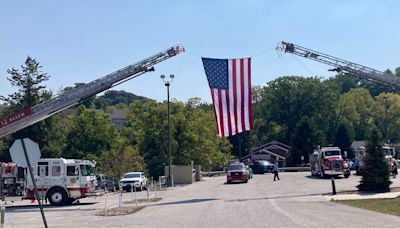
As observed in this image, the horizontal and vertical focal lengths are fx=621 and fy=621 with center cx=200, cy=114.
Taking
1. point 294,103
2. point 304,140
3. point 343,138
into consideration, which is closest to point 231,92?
point 304,140

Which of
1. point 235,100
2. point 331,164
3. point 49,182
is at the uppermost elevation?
point 235,100

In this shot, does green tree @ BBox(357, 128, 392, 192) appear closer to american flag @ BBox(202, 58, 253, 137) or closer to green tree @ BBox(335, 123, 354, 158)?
american flag @ BBox(202, 58, 253, 137)

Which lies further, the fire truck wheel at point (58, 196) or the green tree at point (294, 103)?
the green tree at point (294, 103)

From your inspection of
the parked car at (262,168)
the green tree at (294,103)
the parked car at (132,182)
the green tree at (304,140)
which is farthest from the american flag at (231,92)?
the green tree at (294,103)

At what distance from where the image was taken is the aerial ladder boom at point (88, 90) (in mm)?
35125

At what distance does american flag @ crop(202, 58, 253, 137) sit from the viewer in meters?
35.0

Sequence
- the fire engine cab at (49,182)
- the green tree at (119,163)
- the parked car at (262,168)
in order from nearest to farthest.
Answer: the fire engine cab at (49,182) < the green tree at (119,163) < the parked car at (262,168)

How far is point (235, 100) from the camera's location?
35062 millimetres

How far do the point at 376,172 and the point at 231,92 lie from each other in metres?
9.22

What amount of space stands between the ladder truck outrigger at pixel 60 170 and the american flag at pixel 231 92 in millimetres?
2726

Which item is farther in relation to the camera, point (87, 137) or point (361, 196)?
point (87, 137)

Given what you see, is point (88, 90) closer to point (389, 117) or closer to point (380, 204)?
point (380, 204)

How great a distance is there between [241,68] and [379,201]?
450 inches

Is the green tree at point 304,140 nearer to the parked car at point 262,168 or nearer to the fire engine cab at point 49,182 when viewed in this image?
the parked car at point 262,168
